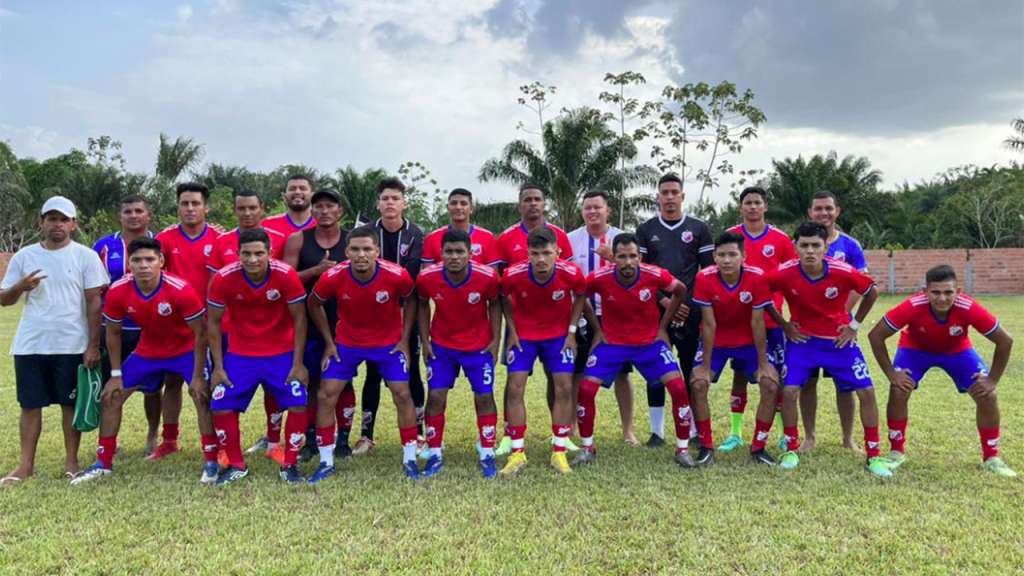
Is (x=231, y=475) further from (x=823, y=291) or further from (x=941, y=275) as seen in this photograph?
(x=941, y=275)

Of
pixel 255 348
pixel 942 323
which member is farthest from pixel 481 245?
pixel 942 323

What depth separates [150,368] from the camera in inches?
229

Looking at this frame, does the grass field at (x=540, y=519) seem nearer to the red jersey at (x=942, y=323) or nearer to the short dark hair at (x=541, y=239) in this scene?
the red jersey at (x=942, y=323)

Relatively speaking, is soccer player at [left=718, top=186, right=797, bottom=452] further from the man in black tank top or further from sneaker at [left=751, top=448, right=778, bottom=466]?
the man in black tank top

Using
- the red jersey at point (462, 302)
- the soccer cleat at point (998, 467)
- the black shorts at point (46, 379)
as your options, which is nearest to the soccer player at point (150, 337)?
the black shorts at point (46, 379)

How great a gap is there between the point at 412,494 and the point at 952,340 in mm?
4495

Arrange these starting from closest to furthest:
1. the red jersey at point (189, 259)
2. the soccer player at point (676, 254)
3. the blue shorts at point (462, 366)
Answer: the blue shorts at point (462, 366) < the red jersey at point (189, 259) < the soccer player at point (676, 254)

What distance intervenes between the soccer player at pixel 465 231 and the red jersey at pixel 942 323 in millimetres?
3479

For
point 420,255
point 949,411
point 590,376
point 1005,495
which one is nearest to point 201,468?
point 420,255

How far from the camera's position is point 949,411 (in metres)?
7.51

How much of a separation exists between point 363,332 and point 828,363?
12.8 ft

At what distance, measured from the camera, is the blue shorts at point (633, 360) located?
5953 mm

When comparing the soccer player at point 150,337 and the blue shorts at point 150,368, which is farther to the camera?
the blue shorts at point 150,368

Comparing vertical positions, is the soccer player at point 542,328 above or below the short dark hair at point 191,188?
below
